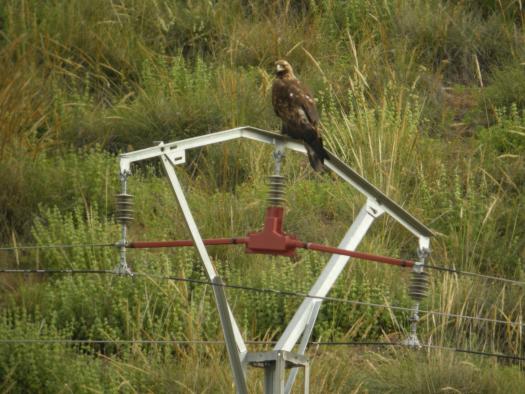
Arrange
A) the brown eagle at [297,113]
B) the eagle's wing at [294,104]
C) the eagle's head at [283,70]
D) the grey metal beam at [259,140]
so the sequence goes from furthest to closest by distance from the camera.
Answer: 1. the eagle's head at [283,70]
2. the eagle's wing at [294,104]
3. the brown eagle at [297,113]
4. the grey metal beam at [259,140]

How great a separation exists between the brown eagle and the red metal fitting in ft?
2.74

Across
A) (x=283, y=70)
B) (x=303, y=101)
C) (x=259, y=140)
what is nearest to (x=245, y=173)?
(x=283, y=70)

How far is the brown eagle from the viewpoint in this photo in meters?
10.0

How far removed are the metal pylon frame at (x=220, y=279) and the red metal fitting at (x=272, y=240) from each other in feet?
0.77

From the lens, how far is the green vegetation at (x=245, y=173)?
12703mm

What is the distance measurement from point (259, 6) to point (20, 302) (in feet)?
21.1

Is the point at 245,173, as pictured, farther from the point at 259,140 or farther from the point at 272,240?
the point at 272,240

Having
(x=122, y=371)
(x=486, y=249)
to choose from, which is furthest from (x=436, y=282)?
(x=122, y=371)

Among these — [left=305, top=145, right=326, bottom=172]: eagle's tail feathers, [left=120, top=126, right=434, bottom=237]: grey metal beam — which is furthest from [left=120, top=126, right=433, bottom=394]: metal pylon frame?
[left=305, top=145, right=326, bottom=172]: eagle's tail feathers

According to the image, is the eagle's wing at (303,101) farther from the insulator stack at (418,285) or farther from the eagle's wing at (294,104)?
the insulator stack at (418,285)

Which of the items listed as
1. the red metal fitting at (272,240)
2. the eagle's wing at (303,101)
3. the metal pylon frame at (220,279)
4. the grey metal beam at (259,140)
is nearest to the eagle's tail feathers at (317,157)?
the grey metal beam at (259,140)

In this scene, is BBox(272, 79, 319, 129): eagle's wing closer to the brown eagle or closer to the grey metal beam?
the brown eagle

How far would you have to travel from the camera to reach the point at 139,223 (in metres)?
15.2

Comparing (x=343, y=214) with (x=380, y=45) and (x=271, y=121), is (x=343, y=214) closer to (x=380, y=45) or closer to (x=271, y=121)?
(x=271, y=121)
